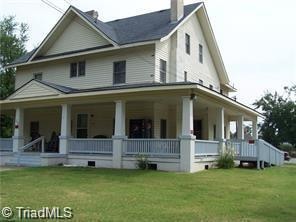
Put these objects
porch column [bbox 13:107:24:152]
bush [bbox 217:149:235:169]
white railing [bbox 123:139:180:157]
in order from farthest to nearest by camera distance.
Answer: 1. porch column [bbox 13:107:24:152]
2. bush [bbox 217:149:235:169]
3. white railing [bbox 123:139:180:157]

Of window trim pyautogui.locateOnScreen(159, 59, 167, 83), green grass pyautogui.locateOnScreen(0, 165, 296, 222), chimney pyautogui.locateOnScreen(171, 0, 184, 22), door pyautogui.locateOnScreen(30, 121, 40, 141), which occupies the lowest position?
green grass pyautogui.locateOnScreen(0, 165, 296, 222)

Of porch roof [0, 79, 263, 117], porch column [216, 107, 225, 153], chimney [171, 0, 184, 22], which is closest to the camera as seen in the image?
porch roof [0, 79, 263, 117]

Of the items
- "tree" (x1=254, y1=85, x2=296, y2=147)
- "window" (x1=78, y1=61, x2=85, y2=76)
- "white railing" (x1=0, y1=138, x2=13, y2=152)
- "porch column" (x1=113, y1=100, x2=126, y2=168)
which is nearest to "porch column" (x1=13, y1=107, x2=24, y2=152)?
"white railing" (x1=0, y1=138, x2=13, y2=152)

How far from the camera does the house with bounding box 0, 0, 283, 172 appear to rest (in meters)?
19.0

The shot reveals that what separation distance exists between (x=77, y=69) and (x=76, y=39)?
193 cm

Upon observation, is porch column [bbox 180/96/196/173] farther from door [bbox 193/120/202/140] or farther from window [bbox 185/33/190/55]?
door [bbox 193/120/202/140]

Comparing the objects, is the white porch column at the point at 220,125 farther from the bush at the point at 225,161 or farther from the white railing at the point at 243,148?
the bush at the point at 225,161

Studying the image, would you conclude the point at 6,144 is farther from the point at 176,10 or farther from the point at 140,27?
the point at 176,10

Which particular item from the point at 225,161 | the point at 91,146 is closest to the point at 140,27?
the point at 91,146

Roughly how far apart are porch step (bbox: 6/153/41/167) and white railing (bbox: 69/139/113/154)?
184 centimetres

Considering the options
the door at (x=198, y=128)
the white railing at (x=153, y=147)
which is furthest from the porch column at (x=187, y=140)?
the door at (x=198, y=128)

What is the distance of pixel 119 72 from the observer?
23.5 m

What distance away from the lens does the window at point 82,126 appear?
1008 inches

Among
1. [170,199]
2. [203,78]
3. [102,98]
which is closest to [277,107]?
[203,78]
